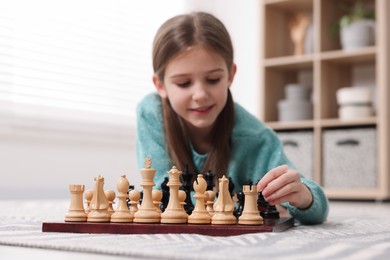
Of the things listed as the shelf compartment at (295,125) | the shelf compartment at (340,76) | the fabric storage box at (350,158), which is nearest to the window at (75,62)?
the shelf compartment at (295,125)

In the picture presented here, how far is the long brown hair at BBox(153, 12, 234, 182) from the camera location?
1.64 m

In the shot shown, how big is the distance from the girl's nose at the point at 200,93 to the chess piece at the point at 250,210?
49 cm

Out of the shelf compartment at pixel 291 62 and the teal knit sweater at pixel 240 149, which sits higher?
the shelf compartment at pixel 291 62

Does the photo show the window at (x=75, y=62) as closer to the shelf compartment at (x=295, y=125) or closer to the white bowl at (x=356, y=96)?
the shelf compartment at (x=295, y=125)

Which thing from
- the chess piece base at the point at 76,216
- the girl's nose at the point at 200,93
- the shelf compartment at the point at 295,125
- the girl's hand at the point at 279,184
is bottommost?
the chess piece base at the point at 76,216

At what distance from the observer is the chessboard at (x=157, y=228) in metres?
1.10

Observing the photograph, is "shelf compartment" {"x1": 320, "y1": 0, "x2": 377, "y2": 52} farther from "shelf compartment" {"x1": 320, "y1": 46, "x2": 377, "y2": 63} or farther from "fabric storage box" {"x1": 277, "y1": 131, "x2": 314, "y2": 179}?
"fabric storage box" {"x1": 277, "y1": 131, "x2": 314, "y2": 179}

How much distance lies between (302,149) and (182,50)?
2.21 metres

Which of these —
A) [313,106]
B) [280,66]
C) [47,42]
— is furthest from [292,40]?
[47,42]

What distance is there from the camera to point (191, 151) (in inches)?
70.1

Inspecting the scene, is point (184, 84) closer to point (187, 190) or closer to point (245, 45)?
point (187, 190)

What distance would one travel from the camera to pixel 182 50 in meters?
1.62

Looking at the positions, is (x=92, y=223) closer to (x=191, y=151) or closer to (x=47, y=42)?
(x=191, y=151)

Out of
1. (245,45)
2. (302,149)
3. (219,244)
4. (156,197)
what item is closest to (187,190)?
(156,197)
